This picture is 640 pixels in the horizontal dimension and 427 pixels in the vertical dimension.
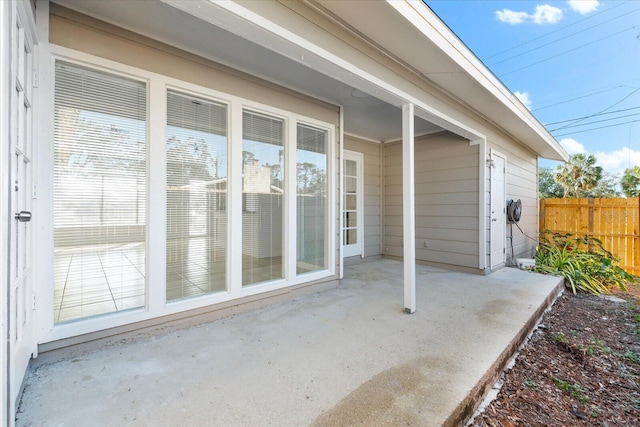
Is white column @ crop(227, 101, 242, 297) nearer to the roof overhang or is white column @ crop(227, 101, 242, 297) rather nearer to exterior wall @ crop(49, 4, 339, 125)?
exterior wall @ crop(49, 4, 339, 125)

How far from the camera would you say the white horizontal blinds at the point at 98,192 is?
78.7 inches

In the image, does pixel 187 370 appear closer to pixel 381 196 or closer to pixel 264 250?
pixel 264 250

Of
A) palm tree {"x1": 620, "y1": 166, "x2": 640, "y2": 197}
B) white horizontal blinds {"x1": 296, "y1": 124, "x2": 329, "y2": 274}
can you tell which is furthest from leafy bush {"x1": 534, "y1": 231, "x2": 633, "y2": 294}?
palm tree {"x1": 620, "y1": 166, "x2": 640, "y2": 197}

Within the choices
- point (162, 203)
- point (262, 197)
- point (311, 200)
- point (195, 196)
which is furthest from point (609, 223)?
point (162, 203)

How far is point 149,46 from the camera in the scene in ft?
7.47

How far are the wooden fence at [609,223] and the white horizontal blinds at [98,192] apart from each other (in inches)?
328

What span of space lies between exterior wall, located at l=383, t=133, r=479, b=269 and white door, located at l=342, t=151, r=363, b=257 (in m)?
0.81

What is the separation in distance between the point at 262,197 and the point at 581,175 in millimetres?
18047

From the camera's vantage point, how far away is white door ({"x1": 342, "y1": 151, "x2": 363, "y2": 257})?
Answer: 5191 millimetres

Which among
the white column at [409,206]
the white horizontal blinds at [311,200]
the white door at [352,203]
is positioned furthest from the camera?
the white door at [352,203]

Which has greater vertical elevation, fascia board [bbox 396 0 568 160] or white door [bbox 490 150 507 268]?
fascia board [bbox 396 0 568 160]

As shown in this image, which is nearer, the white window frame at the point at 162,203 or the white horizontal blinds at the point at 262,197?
the white window frame at the point at 162,203

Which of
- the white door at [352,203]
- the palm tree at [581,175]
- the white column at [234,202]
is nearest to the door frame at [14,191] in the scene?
the white column at [234,202]

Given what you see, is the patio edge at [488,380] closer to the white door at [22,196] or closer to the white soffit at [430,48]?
the white door at [22,196]
